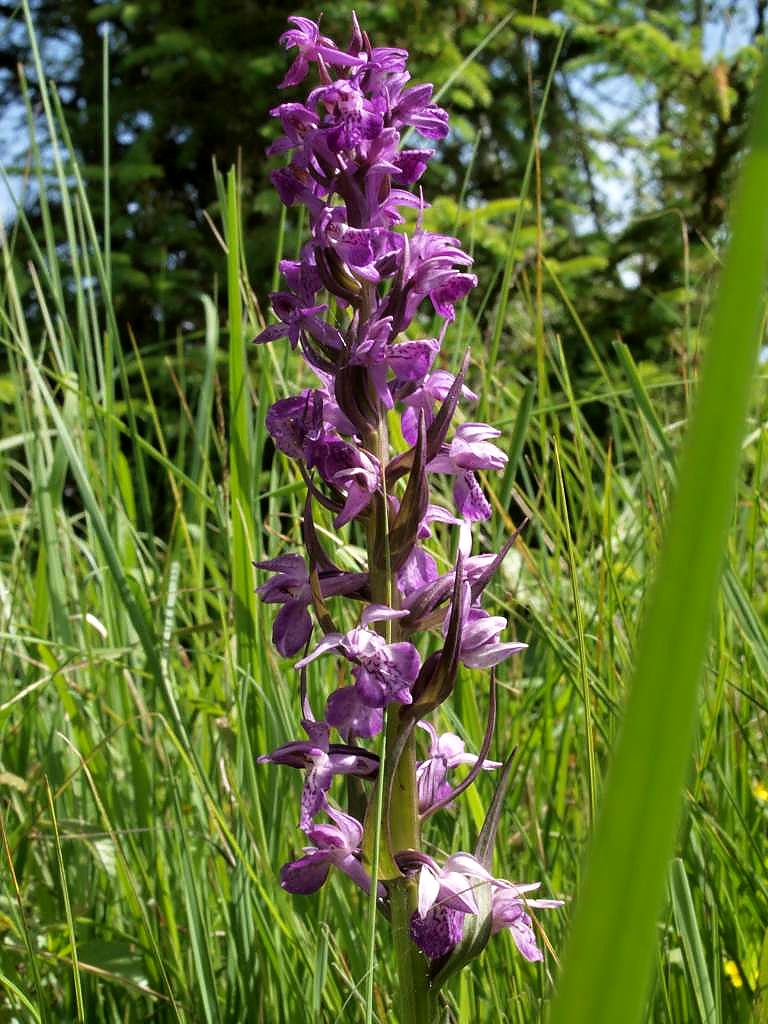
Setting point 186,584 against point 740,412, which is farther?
point 186,584

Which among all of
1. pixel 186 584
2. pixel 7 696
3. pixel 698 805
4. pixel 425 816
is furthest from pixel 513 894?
pixel 186 584

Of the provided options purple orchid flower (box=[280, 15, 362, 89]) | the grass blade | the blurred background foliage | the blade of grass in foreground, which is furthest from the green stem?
the blurred background foliage

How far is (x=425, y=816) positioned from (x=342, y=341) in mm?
555

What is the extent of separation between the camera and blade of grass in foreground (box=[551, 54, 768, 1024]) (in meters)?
0.26

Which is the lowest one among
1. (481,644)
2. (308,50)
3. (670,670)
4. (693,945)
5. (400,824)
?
(693,945)

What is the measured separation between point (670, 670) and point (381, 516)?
0.86 metres

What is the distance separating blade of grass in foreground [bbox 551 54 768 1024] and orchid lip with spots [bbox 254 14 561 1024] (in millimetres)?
700

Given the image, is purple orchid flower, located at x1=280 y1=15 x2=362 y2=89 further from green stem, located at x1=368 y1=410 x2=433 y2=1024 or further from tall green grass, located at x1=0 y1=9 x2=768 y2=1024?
green stem, located at x1=368 y1=410 x2=433 y2=1024

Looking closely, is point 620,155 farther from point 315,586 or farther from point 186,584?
point 315,586

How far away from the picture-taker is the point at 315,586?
1057 millimetres

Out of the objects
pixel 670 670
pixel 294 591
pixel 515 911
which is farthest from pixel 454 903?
pixel 670 670

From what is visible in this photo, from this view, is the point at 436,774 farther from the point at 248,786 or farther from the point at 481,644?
the point at 248,786

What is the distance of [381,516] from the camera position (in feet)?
3.66

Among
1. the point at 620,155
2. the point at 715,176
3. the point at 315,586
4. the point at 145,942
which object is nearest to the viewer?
the point at 315,586
